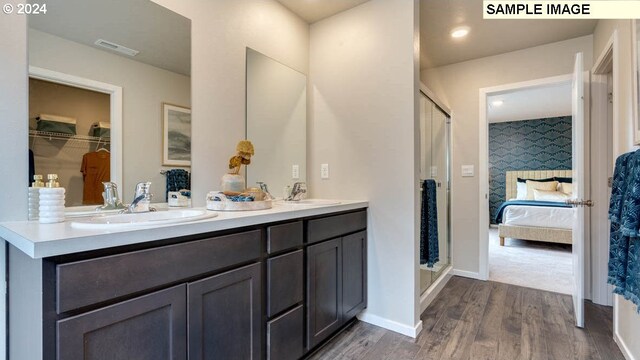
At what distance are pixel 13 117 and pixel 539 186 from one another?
747 cm

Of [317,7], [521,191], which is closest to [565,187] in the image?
[521,191]

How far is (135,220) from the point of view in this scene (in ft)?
4.28

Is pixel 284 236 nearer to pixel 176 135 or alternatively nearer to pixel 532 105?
pixel 176 135

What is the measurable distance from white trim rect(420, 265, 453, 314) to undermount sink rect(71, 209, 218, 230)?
1.96 m

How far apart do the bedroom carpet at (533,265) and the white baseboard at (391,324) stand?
5.67ft

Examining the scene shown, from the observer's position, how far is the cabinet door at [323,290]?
1719 millimetres

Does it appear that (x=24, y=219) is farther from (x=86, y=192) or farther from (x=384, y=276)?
(x=384, y=276)

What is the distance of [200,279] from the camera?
3.75ft

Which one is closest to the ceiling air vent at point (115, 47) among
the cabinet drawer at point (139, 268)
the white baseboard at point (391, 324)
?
the cabinet drawer at point (139, 268)

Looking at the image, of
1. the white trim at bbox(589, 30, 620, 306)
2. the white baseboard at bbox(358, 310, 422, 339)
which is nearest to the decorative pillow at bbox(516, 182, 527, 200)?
the white trim at bbox(589, 30, 620, 306)

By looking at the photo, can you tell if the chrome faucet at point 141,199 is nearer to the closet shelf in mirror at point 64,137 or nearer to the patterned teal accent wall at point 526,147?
the closet shelf in mirror at point 64,137

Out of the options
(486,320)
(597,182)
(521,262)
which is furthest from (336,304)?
(521,262)

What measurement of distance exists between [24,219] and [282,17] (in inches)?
80.8

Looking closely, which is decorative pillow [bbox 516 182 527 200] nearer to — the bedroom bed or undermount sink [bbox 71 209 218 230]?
the bedroom bed
